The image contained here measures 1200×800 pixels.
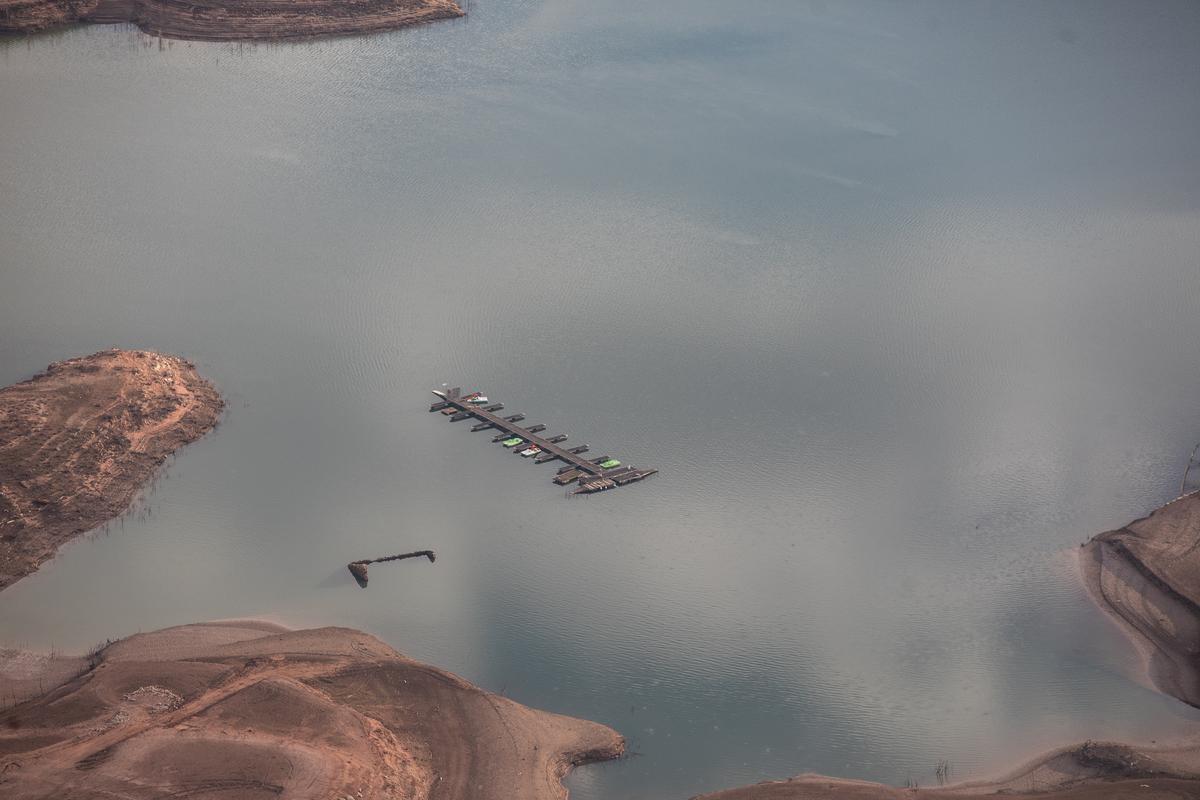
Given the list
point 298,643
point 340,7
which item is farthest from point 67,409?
point 340,7

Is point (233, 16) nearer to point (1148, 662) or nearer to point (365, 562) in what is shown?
point (365, 562)

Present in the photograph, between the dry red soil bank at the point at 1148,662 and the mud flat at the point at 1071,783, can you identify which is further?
the dry red soil bank at the point at 1148,662

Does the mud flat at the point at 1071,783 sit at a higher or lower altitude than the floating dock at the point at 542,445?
lower

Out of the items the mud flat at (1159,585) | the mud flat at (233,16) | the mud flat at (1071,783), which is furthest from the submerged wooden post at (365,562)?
the mud flat at (233,16)

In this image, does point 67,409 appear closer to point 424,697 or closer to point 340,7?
point 424,697

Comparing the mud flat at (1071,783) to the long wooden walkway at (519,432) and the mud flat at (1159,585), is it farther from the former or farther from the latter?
the long wooden walkway at (519,432)

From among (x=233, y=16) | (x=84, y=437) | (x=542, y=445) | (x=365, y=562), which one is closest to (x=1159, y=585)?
(x=542, y=445)

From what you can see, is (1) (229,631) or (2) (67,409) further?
(2) (67,409)
